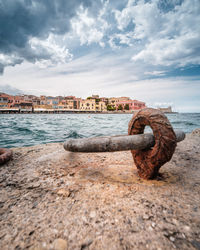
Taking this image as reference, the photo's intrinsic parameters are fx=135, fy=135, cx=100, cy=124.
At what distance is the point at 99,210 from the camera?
1.36 meters

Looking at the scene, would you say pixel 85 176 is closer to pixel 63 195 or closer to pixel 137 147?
pixel 63 195

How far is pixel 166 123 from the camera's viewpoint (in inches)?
67.4

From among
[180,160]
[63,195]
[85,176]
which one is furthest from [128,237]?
[180,160]

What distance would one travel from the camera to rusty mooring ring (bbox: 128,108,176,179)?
1674 millimetres

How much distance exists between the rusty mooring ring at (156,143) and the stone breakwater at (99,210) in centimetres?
21

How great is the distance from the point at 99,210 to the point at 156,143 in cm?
104

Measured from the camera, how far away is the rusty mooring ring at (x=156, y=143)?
65.9 inches

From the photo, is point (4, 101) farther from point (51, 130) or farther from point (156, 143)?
point (156, 143)

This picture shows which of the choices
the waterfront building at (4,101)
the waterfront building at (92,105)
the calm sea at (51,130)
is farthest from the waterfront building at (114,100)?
the calm sea at (51,130)

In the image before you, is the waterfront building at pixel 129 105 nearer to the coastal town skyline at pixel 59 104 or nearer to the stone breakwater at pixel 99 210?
→ the coastal town skyline at pixel 59 104

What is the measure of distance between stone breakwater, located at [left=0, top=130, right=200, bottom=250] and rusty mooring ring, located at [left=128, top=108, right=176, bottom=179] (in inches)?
8.5

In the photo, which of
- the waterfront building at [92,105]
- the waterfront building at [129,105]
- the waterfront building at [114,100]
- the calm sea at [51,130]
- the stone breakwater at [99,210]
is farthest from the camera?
the waterfront building at [114,100]

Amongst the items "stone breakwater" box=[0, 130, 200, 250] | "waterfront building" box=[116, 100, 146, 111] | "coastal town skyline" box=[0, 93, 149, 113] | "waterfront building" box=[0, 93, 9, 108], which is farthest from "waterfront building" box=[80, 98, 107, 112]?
"stone breakwater" box=[0, 130, 200, 250]

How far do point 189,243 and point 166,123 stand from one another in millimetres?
1160
